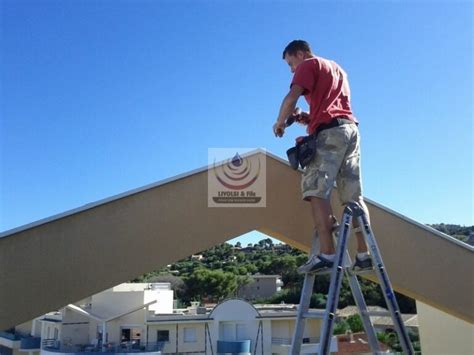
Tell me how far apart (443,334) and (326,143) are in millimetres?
3218

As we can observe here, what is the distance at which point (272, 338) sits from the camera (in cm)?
1341

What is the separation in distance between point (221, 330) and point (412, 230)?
1139 centimetres

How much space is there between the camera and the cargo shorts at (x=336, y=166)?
2.51 meters

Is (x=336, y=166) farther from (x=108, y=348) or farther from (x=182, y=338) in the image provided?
(x=108, y=348)

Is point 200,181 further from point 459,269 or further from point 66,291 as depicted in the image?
point 459,269

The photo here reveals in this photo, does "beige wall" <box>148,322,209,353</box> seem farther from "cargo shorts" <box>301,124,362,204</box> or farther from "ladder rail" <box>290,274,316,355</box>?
"cargo shorts" <box>301,124,362,204</box>

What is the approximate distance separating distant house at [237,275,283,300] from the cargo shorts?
32241 millimetres

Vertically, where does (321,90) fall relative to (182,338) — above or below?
above

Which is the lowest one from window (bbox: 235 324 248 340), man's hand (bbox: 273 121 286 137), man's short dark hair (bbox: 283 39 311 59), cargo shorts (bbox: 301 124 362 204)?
window (bbox: 235 324 248 340)

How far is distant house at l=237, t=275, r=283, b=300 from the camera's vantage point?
34.1 m

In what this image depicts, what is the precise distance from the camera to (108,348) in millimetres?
14953

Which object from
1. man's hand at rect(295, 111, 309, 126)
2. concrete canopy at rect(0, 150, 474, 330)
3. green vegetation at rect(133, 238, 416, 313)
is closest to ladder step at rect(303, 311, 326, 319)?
concrete canopy at rect(0, 150, 474, 330)

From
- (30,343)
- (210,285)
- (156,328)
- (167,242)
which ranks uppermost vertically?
(167,242)

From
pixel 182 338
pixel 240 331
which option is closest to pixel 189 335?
pixel 182 338
